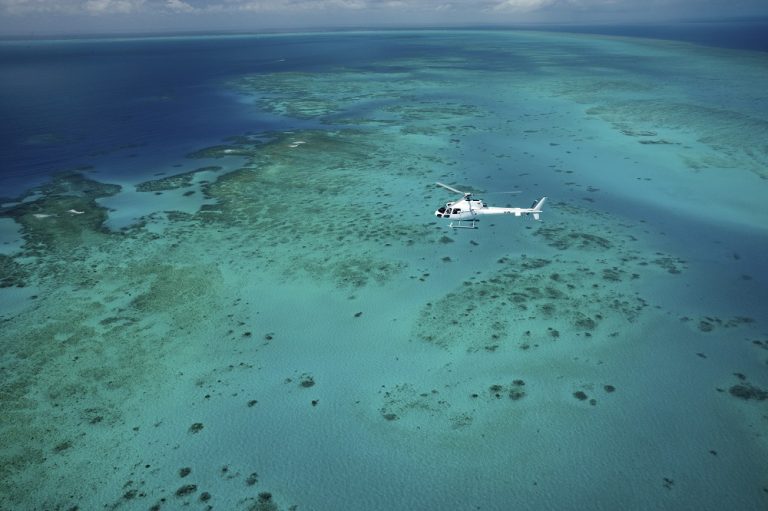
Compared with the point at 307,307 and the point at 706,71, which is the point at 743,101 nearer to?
the point at 706,71

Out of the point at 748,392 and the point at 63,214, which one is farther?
the point at 63,214

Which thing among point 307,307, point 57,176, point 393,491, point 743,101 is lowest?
point 393,491

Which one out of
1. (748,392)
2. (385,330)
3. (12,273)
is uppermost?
(12,273)

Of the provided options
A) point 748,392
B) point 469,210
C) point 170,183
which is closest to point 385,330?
point 469,210

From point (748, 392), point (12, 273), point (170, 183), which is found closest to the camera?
point (748, 392)

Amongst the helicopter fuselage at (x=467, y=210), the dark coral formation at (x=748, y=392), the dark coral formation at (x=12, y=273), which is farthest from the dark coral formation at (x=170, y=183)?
the dark coral formation at (x=748, y=392)

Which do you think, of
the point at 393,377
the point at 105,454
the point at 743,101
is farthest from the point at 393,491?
the point at 743,101

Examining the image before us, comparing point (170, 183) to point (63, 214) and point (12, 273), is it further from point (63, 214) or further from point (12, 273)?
point (12, 273)

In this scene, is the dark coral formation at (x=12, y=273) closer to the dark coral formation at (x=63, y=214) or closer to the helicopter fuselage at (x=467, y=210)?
the dark coral formation at (x=63, y=214)

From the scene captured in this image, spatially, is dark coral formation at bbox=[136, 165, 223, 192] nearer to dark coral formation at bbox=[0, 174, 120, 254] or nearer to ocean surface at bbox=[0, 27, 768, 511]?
ocean surface at bbox=[0, 27, 768, 511]
